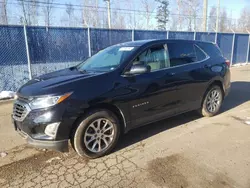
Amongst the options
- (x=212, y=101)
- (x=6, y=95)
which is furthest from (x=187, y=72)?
(x=6, y=95)

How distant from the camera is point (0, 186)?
2627 mm

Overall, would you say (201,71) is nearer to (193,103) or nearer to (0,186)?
(193,103)

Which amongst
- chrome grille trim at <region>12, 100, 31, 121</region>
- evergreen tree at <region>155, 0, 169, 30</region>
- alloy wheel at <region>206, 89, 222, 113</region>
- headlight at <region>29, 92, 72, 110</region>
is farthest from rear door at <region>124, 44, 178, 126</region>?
evergreen tree at <region>155, 0, 169, 30</region>

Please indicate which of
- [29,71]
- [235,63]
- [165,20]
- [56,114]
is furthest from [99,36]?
[165,20]

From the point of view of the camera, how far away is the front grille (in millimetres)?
2851

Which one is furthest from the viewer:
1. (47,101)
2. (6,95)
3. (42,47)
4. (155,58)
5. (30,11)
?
(30,11)

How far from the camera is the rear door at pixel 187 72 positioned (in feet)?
13.1

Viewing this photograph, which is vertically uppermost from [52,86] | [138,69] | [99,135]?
Answer: [138,69]

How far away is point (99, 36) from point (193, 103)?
19.6ft

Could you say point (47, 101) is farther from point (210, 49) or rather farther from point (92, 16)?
point (92, 16)

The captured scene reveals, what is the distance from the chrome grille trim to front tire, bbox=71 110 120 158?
72 cm

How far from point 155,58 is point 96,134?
174 centimetres

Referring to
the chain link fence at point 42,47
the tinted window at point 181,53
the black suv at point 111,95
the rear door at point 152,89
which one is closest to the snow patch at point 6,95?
the chain link fence at point 42,47

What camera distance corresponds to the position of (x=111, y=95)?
3.12m
